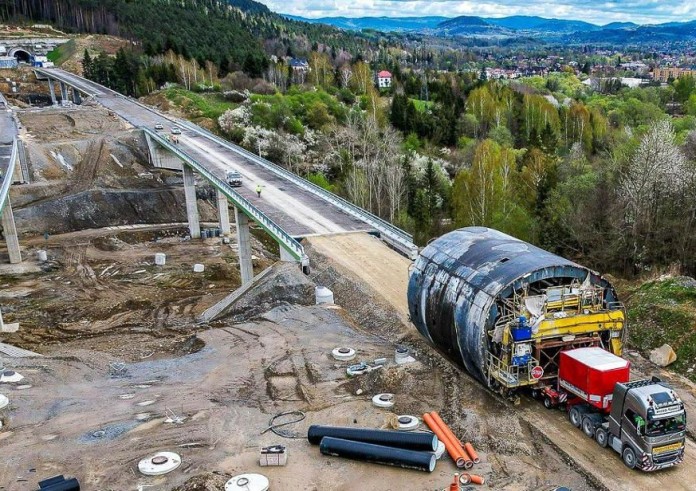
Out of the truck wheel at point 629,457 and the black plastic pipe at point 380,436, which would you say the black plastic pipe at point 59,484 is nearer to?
the black plastic pipe at point 380,436

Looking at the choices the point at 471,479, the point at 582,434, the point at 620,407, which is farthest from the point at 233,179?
the point at 620,407

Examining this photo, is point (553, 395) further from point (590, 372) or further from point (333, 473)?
point (333, 473)

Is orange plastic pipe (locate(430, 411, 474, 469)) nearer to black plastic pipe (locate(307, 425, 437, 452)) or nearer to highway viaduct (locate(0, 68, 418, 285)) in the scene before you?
black plastic pipe (locate(307, 425, 437, 452))

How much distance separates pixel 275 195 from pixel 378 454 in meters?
31.4

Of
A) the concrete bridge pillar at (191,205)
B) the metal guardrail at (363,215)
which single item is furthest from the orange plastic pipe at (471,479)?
the concrete bridge pillar at (191,205)

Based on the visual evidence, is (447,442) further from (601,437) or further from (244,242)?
(244,242)

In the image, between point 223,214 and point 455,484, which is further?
point 223,214

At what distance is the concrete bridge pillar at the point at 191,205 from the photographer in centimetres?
5434

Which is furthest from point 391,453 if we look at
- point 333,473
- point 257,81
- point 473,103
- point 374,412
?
point 257,81

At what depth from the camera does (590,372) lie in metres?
15.9

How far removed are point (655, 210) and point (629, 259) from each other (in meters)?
3.23

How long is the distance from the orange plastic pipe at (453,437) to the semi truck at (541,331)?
6.54 ft

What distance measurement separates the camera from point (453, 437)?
16219mm

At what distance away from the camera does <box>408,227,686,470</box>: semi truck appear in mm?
16016
